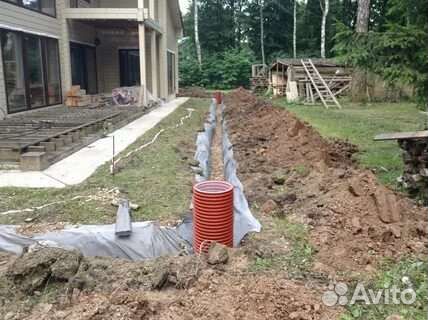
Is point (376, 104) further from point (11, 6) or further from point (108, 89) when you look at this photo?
point (11, 6)

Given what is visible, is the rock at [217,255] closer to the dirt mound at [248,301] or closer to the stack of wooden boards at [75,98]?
the dirt mound at [248,301]

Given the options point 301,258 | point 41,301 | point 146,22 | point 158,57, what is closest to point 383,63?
point 301,258

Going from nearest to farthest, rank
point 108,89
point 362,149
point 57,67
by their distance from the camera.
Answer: point 362,149
point 57,67
point 108,89

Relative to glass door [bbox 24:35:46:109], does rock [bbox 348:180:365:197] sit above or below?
below

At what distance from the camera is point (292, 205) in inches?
169

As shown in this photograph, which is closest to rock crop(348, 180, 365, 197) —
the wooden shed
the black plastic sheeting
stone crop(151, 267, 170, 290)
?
the black plastic sheeting

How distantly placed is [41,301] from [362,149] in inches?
242

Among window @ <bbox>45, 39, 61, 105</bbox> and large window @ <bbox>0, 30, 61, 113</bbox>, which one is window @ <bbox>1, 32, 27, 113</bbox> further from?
window @ <bbox>45, 39, 61, 105</bbox>

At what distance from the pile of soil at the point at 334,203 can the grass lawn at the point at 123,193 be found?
0.97 meters

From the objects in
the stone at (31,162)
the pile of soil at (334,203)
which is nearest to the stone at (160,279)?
the pile of soil at (334,203)

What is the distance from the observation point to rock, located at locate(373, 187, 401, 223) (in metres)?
3.49

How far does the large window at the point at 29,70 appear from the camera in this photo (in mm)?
9266

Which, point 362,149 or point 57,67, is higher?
point 57,67

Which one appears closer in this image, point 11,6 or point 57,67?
point 11,6
